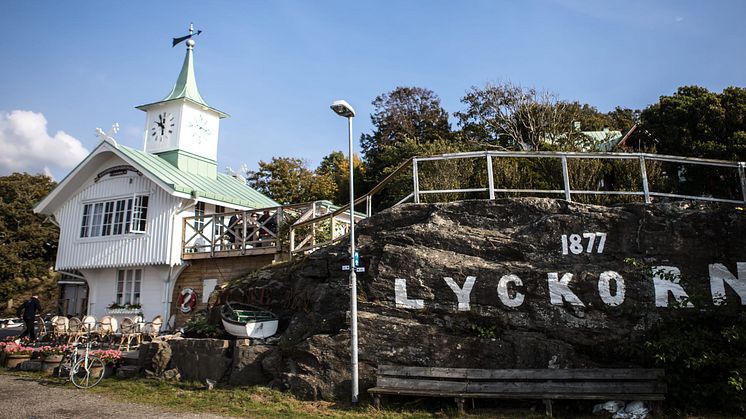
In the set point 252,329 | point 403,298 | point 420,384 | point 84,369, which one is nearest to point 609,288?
point 403,298

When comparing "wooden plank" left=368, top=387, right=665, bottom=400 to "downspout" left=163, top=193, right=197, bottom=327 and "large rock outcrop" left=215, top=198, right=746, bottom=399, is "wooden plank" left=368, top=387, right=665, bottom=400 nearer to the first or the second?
"large rock outcrop" left=215, top=198, right=746, bottom=399

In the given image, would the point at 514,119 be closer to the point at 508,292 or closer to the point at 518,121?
the point at 518,121

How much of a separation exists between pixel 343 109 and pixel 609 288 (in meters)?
6.18

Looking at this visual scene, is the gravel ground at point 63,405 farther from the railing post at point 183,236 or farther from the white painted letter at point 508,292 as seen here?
the railing post at point 183,236

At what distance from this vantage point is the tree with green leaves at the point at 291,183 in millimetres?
35938

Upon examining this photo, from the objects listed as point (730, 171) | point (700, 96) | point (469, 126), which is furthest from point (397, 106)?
point (730, 171)

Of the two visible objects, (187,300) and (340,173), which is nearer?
(187,300)

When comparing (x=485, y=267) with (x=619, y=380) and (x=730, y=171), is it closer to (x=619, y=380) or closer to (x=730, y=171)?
(x=619, y=380)

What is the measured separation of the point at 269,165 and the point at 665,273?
3084cm

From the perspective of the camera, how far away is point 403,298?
1042 centimetres

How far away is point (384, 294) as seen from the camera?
10.5 m

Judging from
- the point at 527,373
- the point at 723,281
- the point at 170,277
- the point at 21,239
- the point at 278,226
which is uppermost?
the point at 21,239

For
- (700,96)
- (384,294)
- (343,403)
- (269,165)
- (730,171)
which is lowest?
(343,403)

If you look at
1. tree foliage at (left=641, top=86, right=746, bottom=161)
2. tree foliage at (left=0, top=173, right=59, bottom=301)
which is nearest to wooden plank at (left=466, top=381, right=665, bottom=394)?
tree foliage at (left=641, top=86, right=746, bottom=161)
